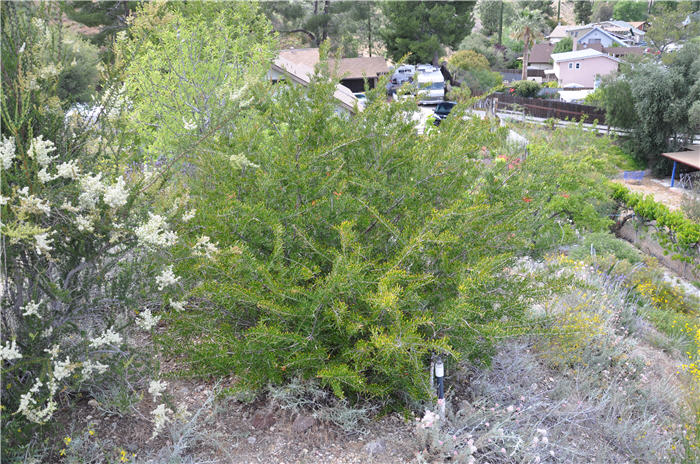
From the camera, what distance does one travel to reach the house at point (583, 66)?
46.1 metres

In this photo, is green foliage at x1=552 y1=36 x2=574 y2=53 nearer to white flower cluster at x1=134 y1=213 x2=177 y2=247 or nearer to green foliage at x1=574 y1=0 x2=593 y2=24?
green foliage at x1=574 y1=0 x2=593 y2=24

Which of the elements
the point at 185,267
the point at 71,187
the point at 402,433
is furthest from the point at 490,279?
→ the point at 71,187

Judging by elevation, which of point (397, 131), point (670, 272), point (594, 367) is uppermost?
point (397, 131)

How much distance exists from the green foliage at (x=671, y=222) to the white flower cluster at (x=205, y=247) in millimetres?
14311

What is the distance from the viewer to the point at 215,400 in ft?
11.6

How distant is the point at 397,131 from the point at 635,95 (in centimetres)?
2655

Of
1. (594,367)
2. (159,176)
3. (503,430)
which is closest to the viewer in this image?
(159,176)

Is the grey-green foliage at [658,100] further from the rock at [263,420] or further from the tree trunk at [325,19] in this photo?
the rock at [263,420]

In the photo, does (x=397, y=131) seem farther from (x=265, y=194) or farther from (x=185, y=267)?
(x=185, y=267)

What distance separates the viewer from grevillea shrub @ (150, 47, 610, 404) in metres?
3.08

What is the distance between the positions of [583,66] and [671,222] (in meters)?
37.1

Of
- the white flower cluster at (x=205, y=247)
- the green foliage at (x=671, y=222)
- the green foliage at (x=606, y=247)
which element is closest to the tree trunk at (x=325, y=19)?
the green foliage at (x=671, y=222)

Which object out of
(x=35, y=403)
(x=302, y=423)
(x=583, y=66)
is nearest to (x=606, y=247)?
(x=302, y=423)

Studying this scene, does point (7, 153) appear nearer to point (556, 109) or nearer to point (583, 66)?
point (556, 109)
